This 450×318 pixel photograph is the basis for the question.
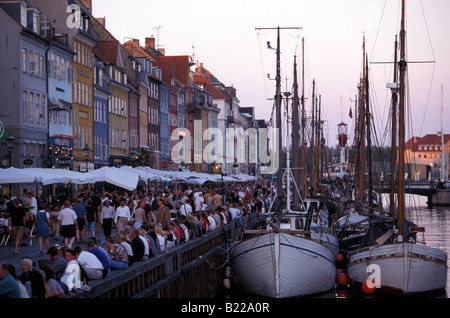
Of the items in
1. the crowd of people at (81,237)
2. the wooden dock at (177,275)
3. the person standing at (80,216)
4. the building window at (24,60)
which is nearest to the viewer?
the crowd of people at (81,237)

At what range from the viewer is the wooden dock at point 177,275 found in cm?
1936

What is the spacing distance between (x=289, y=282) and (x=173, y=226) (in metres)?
4.21

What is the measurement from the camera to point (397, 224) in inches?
1187

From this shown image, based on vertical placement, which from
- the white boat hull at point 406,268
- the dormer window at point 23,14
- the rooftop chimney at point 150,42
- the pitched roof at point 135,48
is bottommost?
the white boat hull at point 406,268

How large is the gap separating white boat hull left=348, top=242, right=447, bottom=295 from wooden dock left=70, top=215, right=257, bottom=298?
18.6ft

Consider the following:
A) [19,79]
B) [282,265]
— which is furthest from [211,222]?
[19,79]

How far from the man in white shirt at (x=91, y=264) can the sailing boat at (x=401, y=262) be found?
12.3m

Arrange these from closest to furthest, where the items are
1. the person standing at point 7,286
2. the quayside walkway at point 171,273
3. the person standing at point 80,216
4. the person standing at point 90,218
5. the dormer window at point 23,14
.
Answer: the person standing at point 7,286
the quayside walkway at point 171,273
the person standing at point 80,216
the person standing at point 90,218
the dormer window at point 23,14

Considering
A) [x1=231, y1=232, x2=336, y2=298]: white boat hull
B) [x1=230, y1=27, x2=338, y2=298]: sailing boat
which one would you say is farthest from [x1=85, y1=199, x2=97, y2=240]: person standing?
[x1=231, y1=232, x2=336, y2=298]: white boat hull

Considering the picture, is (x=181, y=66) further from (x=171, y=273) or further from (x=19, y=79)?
(x=171, y=273)

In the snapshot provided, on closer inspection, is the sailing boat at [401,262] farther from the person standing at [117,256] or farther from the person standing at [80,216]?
the person standing at [117,256]

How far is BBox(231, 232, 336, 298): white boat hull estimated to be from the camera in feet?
91.4

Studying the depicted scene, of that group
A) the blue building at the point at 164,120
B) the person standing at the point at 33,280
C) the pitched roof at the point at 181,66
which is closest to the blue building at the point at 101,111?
the blue building at the point at 164,120
